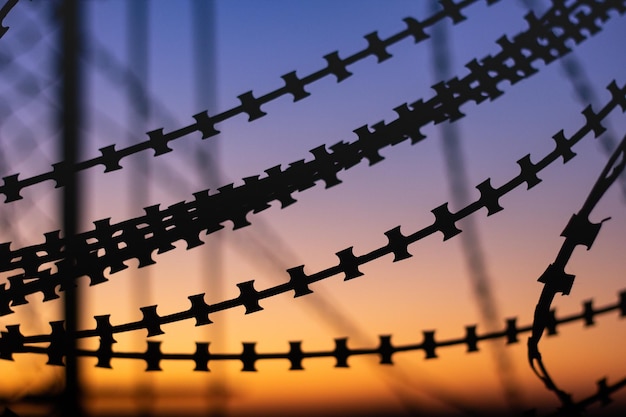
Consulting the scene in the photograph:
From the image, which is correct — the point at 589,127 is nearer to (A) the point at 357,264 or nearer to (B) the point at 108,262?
(A) the point at 357,264

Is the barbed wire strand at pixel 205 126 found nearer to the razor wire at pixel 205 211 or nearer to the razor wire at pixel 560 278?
the razor wire at pixel 205 211

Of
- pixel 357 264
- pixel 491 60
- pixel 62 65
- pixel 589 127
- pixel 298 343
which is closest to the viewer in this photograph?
pixel 357 264

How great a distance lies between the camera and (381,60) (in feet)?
14.3

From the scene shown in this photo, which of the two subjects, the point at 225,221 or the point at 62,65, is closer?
the point at 225,221

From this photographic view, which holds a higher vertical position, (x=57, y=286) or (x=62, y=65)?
(x=62, y=65)

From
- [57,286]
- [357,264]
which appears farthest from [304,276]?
[57,286]

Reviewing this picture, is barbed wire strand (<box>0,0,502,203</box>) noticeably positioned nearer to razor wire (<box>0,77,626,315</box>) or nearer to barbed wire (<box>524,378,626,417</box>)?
razor wire (<box>0,77,626,315</box>)

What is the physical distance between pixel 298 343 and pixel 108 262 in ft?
3.48

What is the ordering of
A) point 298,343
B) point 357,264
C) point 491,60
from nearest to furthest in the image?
point 357,264
point 298,343
point 491,60

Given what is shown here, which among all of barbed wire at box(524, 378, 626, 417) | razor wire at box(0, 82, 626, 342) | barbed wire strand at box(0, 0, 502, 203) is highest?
barbed wire strand at box(0, 0, 502, 203)

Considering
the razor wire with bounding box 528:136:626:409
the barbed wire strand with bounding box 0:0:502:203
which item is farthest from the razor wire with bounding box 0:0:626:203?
the razor wire with bounding box 528:136:626:409

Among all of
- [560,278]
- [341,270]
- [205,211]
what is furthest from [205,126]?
→ [560,278]

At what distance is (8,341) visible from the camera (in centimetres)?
388

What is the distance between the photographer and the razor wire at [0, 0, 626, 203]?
4.03 metres
